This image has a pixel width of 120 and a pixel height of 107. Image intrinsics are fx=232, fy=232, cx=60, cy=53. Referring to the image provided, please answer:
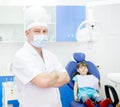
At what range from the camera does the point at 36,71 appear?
1.67m

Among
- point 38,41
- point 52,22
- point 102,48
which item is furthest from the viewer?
point 102,48

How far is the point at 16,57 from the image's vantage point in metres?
1.70

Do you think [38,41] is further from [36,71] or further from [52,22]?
[52,22]

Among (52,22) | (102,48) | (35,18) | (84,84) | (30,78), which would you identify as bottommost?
(84,84)

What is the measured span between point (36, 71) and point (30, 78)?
0.22ft

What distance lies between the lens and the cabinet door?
3.38 m

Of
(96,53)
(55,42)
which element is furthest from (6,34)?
(96,53)

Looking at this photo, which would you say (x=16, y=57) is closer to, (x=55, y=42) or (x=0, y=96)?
(x=0, y=96)

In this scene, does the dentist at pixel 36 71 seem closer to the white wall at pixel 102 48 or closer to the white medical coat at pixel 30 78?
the white medical coat at pixel 30 78

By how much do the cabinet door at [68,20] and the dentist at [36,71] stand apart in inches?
59.6

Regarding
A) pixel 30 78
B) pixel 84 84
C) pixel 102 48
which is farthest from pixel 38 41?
pixel 102 48

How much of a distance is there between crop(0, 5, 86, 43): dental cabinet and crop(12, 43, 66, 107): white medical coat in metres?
1.57

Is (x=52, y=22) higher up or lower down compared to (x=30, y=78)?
higher up

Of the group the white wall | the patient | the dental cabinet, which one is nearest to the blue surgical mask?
the patient
